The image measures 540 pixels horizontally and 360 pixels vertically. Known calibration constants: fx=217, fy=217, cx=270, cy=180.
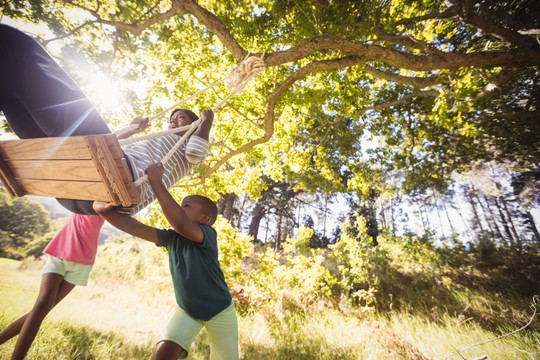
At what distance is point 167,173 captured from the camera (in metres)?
1.73

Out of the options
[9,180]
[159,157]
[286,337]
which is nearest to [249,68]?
[159,157]

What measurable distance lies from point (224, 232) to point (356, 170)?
4641 millimetres

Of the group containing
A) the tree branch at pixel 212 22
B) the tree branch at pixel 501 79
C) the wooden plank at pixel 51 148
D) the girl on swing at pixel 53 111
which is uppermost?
the tree branch at pixel 501 79

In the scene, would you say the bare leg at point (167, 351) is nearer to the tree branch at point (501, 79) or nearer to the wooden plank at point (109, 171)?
the wooden plank at point (109, 171)

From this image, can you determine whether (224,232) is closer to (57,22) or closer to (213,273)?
(213,273)

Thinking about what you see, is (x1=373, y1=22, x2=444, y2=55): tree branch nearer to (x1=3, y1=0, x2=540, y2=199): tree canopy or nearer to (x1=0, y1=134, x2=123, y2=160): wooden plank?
(x1=3, y1=0, x2=540, y2=199): tree canopy

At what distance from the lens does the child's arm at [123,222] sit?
1.42m

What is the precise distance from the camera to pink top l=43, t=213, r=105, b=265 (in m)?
2.71

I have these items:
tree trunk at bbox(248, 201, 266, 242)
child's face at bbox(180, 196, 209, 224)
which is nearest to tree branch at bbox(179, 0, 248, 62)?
child's face at bbox(180, 196, 209, 224)

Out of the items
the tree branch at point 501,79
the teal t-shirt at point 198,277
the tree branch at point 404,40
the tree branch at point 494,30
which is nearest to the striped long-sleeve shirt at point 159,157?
the teal t-shirt at point 198,277

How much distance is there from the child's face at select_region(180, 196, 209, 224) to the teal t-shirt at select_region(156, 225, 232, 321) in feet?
0.57

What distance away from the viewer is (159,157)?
1.72 metres

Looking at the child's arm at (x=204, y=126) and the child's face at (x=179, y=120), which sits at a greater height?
the child's face at (x=179, y=120)

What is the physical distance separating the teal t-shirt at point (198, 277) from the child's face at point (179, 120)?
3.34 feet
